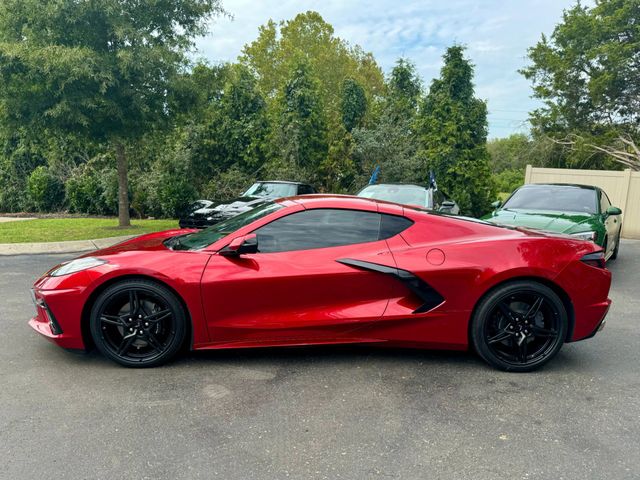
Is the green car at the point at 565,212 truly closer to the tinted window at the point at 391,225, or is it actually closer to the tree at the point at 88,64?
the tinted window at the point at 391,225

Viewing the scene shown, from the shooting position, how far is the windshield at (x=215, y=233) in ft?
13.2

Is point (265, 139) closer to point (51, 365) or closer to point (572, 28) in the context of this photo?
point (51, 365)

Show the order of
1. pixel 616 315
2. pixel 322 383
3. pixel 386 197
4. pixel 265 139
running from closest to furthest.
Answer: pixel 322 383 < pixel 616 315 < pixel 386 197 < pixel 265 139

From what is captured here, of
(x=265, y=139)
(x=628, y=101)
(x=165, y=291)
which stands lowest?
(x=165, y=291)

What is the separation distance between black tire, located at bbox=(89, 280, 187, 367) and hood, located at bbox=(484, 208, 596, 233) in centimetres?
478

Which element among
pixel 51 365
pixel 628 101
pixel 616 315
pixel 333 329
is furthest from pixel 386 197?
pixel 628 101

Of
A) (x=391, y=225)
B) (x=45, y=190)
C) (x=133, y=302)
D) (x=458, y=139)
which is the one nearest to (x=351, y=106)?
(x=458, y=139)

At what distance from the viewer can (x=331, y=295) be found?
12.4 feet

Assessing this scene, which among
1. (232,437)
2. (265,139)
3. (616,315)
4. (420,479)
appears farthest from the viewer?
(265,139)

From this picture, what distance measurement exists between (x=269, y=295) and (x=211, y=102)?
1604 cm

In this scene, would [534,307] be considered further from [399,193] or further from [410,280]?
[399,193]

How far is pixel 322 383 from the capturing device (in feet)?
11.9

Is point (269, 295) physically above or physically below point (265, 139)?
below

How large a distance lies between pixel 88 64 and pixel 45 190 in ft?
35.4
